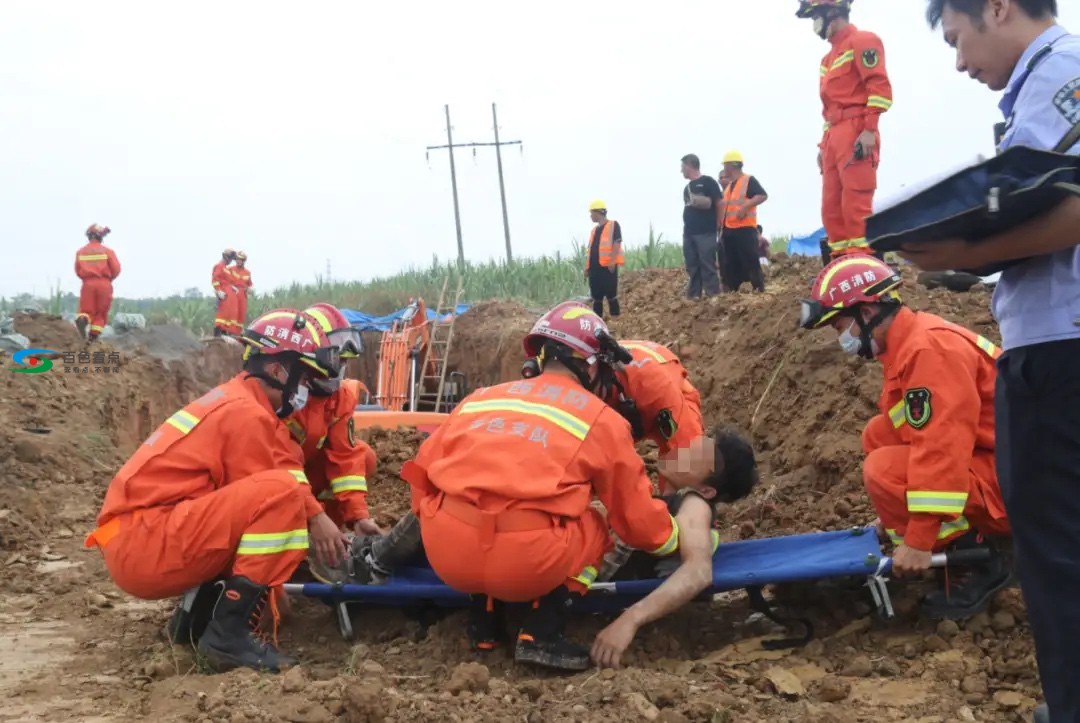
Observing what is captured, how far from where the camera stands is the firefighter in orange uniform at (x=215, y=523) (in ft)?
13.4

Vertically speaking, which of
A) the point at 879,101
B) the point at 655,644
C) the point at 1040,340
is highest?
the point at 879,101

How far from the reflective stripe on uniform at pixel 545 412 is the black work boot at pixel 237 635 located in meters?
1.23

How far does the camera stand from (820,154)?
7.51 m

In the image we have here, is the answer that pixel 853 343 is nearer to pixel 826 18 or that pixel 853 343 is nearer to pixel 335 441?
pixel 335 441

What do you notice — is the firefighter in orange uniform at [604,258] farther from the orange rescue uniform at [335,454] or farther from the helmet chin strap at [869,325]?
the helmet chin strap at [869,325]

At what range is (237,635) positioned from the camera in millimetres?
4090

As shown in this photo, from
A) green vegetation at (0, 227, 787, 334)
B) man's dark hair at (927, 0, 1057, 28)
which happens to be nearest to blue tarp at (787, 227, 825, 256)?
green vegetation at (0, 227, 787, 334)

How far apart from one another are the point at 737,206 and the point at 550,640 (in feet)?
23.7

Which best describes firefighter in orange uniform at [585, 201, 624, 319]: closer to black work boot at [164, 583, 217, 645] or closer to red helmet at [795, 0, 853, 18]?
red helmet at [795, 0, 853, 18]

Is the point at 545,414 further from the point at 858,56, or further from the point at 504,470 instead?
the point at 858,56

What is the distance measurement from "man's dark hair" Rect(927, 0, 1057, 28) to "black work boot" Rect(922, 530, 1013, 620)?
2353 mm

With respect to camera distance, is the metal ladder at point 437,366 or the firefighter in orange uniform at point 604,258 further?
the metal ladder at point 437,366

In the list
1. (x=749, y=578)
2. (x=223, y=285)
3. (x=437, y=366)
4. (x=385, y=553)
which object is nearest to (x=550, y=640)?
(x=749, y=578)

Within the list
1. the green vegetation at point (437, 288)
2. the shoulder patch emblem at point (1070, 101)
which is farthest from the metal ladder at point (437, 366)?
the shoulder patch emblem at point (1070, 101)
